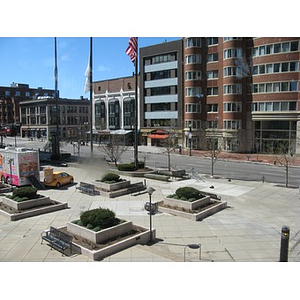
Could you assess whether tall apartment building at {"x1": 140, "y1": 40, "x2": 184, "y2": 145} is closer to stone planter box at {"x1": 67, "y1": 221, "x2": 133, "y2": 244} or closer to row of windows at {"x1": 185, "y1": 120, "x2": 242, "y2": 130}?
row of windows at {"x1": 185, "y1": 120, "x2": 242, "y2": 130}

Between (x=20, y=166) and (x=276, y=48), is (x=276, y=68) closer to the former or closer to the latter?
(x=276, y=48)

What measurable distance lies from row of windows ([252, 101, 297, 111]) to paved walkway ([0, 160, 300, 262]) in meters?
25.8

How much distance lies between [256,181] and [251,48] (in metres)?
28.7

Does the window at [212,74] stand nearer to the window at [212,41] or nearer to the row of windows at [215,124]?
the window at [212,41]

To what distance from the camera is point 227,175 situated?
32.1 meters

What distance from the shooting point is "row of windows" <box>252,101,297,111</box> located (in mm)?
46559

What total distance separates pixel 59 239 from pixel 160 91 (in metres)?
54.8

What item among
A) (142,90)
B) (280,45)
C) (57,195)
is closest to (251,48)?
(280,45)

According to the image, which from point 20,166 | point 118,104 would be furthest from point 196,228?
point 118,104

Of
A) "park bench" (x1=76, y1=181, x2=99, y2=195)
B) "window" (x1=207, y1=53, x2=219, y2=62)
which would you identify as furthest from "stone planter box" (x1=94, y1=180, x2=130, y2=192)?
"window" (x1=207, y1=53, x2=219, y2=62)

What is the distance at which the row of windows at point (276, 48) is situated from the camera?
44.7 m

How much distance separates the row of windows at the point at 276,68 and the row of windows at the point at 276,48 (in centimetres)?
170

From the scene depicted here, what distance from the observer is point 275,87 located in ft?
156
